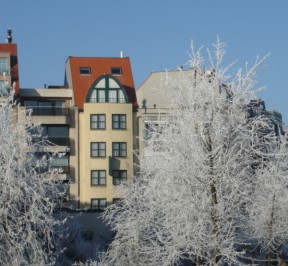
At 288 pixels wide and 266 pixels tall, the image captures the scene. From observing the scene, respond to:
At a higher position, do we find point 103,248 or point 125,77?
point 125,77

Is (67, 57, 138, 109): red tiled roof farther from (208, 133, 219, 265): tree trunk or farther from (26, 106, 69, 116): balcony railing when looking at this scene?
(208, 133, 219, 265): tree trunk

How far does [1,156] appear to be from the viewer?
29.6 metres

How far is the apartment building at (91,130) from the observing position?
6462cm

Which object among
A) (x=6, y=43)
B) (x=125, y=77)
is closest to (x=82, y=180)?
(x=125, y=77)

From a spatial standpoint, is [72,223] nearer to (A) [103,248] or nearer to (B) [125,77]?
(A) [103,248]

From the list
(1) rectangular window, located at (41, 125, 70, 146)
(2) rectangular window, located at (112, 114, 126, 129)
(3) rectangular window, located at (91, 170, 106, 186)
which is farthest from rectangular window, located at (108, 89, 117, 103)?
(3) rectangular window, located at (91, 170, 106, 186)

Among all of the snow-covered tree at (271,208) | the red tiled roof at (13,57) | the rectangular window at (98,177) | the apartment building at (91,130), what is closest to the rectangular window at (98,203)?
the apartment building at (91,130)

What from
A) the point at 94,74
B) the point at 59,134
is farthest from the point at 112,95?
the point at 59,134

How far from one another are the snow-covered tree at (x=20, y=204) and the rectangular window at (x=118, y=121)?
34.4 meters

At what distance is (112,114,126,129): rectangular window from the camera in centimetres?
6575

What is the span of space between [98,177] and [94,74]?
31.6 ft

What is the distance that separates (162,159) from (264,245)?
1440cm

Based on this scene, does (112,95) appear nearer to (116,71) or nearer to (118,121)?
(118,121)

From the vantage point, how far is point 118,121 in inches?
2594
